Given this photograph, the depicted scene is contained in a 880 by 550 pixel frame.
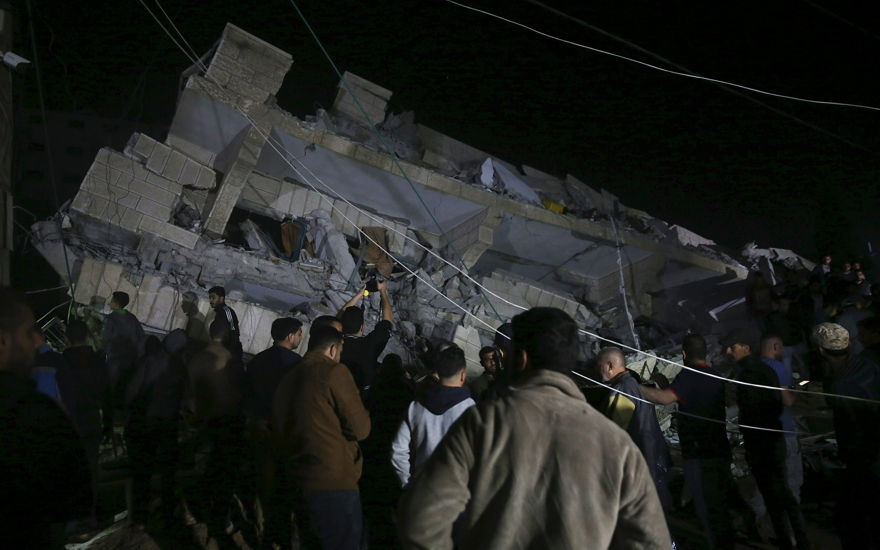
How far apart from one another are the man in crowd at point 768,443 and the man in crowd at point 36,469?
13.3 feet

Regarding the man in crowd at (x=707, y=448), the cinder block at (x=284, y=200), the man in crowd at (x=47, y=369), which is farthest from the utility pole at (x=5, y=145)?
the man in crowd at (x=707, y=448)

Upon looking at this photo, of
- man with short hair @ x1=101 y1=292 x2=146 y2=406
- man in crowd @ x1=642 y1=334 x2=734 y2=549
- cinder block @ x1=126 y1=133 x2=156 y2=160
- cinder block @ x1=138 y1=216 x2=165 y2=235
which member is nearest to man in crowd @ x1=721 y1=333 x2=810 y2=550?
man in crowd @ x1=642 y1=334 x2=734 y2=549

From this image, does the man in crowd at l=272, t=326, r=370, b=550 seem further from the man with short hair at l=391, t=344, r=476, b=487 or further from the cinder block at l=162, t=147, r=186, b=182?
the cinder block at l=162, t=147, r=186, b=182

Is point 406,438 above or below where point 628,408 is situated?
below

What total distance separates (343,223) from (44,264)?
538cm

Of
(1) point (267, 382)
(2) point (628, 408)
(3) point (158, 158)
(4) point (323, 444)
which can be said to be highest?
(2) point (628, 408)

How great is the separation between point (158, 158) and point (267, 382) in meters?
7.93

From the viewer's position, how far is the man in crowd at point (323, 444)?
2936mm

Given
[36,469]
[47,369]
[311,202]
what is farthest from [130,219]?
[36,469]

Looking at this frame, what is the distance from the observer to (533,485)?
162cm

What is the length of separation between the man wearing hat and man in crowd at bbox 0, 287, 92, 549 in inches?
155

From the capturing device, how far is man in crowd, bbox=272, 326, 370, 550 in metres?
2.94

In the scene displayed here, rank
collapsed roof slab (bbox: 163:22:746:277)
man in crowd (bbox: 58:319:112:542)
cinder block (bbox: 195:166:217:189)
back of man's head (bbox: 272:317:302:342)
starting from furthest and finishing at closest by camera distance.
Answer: cinder block (bbox: 195:166:217:189) → collapsed roof slab (bbox: 163:22:746:277) → back of man's head (bbox: 272:317:302:342) → man in crowd (bbox: 58:319:112:542)

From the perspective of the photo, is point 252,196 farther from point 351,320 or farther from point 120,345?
point 351,320
